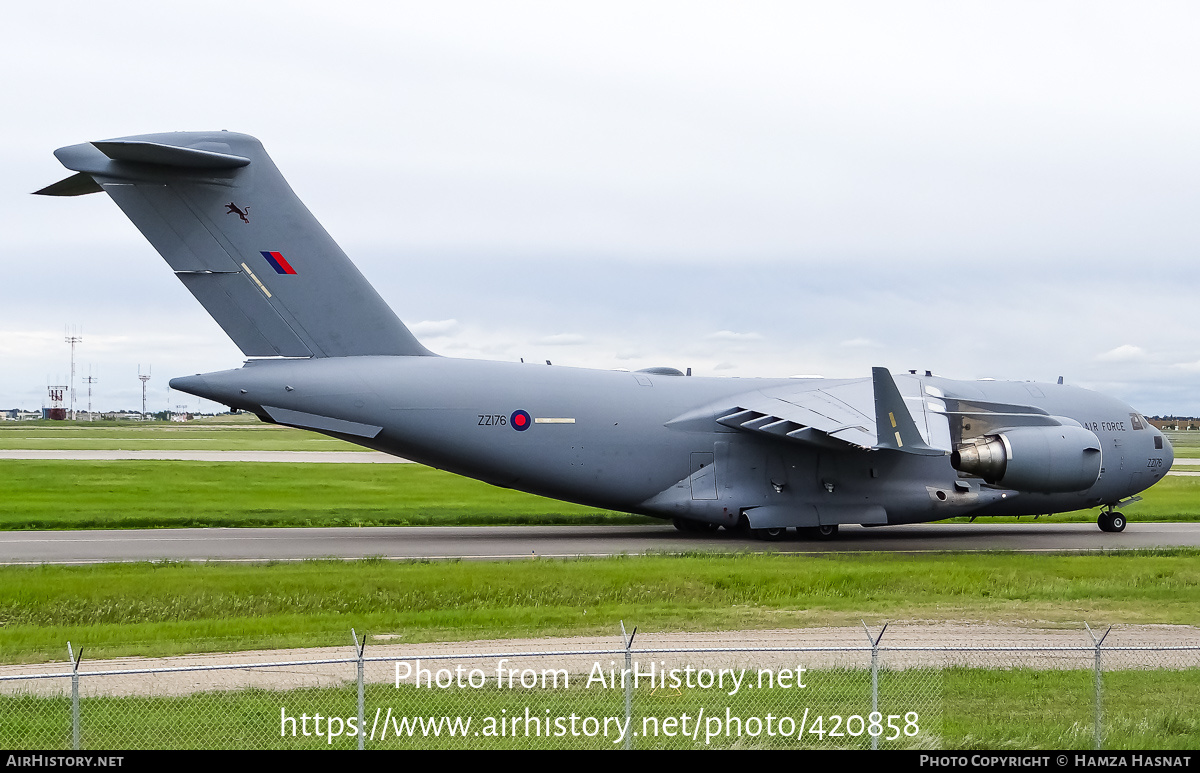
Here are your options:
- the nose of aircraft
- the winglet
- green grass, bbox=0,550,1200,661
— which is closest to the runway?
the nose of aircraft

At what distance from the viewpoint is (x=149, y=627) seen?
14.5 meters

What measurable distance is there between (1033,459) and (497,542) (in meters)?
11.6

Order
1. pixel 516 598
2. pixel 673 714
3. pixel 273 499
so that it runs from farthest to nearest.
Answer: pixel 273 499
pixel 516 598
pixel 673 714

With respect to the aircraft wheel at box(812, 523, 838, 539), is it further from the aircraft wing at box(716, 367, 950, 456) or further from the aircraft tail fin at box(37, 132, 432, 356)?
the aircraft tail fin at box(37, 132, 432, 356)

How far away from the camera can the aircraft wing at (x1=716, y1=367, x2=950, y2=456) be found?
22.0m

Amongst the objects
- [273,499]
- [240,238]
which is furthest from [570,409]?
[273,499]

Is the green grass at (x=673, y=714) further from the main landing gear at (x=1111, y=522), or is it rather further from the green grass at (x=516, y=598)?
the main landing gear at (x=1111, y=522)

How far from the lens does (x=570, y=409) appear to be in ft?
78.4

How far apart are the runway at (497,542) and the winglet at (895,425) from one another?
109 inches

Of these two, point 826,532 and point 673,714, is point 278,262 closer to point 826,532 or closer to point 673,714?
point 826,532

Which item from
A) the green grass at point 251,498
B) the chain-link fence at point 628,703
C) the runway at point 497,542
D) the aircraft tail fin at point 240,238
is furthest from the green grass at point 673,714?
the green grass at point 251,498

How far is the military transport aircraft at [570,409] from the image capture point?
21281 millimetres
